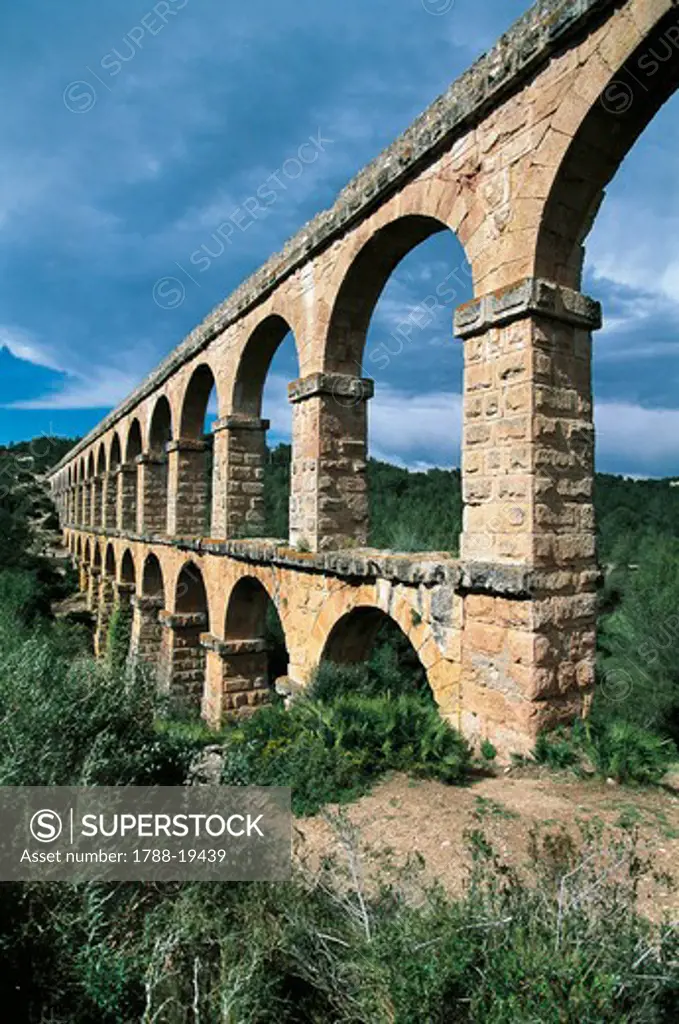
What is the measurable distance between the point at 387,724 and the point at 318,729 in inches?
19.2

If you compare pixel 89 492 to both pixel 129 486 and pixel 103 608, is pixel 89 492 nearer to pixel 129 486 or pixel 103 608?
pixel 103 608

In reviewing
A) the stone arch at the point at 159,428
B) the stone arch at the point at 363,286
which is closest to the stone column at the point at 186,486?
the stone arch at the point at 159,428

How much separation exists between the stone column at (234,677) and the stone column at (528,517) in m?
5.22

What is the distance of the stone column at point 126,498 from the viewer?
17375 millimetres

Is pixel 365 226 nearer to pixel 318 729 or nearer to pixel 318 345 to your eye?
pixel 318 345

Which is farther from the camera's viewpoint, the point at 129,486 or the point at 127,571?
the point at 129,486

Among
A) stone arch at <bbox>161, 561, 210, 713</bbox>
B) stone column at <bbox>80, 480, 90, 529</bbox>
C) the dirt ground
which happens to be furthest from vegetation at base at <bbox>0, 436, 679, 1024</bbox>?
stone column at <bbox>80, 480, 90, 529</bbox>

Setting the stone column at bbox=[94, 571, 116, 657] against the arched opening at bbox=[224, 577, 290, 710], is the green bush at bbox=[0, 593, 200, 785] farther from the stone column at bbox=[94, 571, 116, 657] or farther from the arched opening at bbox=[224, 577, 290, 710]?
the stone column at bbox=[94, 571, 116, 657]

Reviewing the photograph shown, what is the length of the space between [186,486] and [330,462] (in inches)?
222

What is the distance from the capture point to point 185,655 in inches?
468

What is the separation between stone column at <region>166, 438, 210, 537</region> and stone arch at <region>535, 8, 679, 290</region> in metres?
8.41

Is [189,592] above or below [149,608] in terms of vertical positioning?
above

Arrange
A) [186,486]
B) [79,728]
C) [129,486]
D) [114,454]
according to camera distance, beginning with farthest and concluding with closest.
Answer: [114,454] < [129,486] < [186,486] < [79,728]

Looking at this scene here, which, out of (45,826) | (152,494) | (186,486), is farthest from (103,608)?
(45,826)
